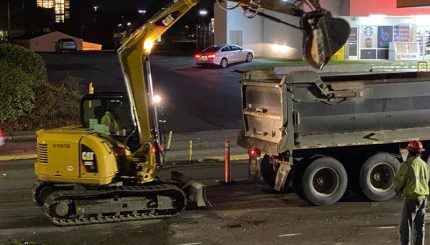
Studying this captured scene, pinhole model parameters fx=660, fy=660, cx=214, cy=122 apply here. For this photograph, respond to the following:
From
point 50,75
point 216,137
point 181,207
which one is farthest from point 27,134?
point 50,75

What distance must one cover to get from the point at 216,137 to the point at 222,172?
5.29 meters

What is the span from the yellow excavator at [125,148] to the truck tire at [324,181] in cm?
192

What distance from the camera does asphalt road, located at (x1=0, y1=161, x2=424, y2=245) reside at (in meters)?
9.40

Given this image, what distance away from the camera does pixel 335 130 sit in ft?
37.3

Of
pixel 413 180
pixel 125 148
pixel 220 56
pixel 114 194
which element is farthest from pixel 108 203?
pixel 220 56

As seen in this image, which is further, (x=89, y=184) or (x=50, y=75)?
(x=50, y=75)

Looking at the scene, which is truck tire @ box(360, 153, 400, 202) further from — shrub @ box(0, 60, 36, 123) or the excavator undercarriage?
shrub @ box(0, 60, 36, 123)

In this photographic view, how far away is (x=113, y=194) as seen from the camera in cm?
1014

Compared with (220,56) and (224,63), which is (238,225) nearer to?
(220,56)

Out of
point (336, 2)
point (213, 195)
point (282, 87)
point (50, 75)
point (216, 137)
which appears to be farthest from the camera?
point (336, 2)

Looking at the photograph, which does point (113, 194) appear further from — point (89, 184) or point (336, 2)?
point (336, 2)

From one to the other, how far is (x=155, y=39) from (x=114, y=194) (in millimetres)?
2502

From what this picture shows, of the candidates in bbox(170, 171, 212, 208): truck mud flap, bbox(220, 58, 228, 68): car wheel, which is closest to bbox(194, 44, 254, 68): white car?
bbox(220, 58, 228, 68): car wheel

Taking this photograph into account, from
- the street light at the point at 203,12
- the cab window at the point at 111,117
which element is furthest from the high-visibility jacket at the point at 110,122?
the street light at the point at 203,12
